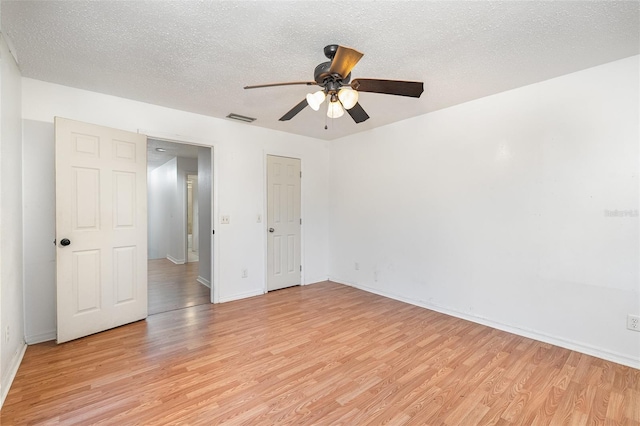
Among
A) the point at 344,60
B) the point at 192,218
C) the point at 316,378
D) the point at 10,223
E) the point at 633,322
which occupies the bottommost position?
the point at 316,378

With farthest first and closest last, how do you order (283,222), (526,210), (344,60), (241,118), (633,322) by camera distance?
(283,222)
(241,118)
(526,210)
(633,322)
(344,60)

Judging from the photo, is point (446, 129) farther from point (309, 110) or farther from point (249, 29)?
point (249, 29)

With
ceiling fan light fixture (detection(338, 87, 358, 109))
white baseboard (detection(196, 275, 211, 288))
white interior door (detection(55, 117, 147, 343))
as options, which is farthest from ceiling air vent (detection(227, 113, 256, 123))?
white baseboard (detection(196, 275, 211, 288))

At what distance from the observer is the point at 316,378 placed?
216 cm

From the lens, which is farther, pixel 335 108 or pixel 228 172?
pixel 228 172

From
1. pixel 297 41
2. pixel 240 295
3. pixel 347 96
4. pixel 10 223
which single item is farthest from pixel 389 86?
pixel 240 295

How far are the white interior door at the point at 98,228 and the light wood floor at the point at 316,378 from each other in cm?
24

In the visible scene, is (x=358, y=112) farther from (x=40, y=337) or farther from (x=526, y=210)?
(x=40, y=337)

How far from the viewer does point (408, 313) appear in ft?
11.4

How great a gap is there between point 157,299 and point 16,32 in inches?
126

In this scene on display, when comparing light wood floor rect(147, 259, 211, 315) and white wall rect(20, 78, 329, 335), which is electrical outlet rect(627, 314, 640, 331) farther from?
light wood floor rect(147, 259, 211, 315)

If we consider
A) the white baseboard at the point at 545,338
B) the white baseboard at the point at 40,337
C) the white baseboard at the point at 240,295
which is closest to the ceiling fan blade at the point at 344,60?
the white baseboard at the point at 545,338

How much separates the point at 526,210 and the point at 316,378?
8.24 ft

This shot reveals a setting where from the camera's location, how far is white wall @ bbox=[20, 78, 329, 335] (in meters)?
2.73
